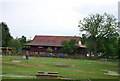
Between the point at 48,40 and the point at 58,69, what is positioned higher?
the point at 48,40

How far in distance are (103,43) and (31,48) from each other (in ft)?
68.8

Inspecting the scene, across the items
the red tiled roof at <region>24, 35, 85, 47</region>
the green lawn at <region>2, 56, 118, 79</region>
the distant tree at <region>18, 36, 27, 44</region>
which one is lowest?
the green lawn at <region>2, 56, 118, 79</region>

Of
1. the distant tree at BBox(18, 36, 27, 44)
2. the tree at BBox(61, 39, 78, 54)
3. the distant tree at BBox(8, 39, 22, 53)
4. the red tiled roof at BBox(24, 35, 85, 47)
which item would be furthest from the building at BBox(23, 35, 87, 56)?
the distant tree at BBox(18, 36, 27, 44)

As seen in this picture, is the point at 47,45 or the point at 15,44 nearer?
the point at 47,45

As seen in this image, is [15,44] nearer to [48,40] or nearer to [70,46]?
[48,40]

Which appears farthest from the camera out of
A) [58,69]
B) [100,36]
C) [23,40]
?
[23,40]

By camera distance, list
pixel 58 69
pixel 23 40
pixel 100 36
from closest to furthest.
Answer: pixel 58 69
pixel 100 36
pixel 23 40

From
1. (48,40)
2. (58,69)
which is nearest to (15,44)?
(48,40)

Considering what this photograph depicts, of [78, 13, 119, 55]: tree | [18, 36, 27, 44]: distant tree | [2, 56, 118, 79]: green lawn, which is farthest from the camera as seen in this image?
[18, 36, 27, 44]: distant tree

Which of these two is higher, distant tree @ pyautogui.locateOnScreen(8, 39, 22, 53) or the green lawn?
distant tree @ pyautogui.locateOnScreen(8, 39, 22, 53)

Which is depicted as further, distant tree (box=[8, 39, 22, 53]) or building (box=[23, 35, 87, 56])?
distant tree (box=[8, 39, 22, 53])

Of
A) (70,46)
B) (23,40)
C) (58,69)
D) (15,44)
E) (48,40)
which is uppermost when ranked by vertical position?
(23,40)

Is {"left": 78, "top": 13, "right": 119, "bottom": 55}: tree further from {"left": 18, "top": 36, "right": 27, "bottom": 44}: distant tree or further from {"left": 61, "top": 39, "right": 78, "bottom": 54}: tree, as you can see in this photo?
{"left": 18, "top": 36, "right": 27, "bottom": 44}: distant tree

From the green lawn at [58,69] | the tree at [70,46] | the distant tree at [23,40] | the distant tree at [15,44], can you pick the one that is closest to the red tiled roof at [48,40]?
the distant tree at [15,44]
